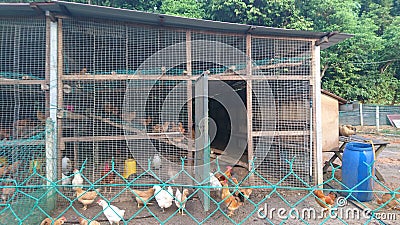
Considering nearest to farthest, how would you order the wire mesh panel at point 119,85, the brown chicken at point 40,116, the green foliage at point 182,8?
the wire mesh panel at point 119,85 → the brown chicken at point 40,116 → the green foliage at point 182,8

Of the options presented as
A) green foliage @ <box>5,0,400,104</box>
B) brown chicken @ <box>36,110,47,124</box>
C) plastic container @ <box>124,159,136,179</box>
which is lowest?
plastic container @ <box>124,159,136,179</box>

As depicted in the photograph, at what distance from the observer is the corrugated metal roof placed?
3.43 metres

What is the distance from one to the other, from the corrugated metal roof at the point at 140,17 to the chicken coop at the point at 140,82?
0.02m

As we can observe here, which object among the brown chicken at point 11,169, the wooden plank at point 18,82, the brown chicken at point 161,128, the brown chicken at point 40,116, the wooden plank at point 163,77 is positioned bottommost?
the brown chicken at point 11,169

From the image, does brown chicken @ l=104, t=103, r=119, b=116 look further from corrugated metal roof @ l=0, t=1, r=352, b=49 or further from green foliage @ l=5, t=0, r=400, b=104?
green foliage @ l=5, t=0, r=400, b=104

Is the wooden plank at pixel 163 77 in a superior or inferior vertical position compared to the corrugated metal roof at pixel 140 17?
inferior

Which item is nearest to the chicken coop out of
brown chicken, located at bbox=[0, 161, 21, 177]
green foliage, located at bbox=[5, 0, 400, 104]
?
brown chicken, located at bbox=[0, 161, 21, 177]

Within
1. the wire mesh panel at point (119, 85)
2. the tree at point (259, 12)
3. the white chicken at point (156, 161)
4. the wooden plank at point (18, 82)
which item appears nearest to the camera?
the wooden plank at point (18, 82)

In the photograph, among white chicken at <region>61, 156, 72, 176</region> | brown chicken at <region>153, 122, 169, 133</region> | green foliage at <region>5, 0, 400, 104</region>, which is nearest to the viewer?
white chicken at <region>61, 156, 72, 176</region>

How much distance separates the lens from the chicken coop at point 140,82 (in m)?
3.66

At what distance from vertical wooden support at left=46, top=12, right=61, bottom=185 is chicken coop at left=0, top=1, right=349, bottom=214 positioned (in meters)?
0.01

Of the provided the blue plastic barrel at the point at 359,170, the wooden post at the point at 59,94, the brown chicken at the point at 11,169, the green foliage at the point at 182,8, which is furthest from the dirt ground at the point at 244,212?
the green foliage at the point at 182,8

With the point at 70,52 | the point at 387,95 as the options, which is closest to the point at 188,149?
the point at 70,52

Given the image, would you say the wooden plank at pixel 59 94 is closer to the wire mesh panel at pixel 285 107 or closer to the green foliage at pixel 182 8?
the wire mesh panel at pixel 285 107
